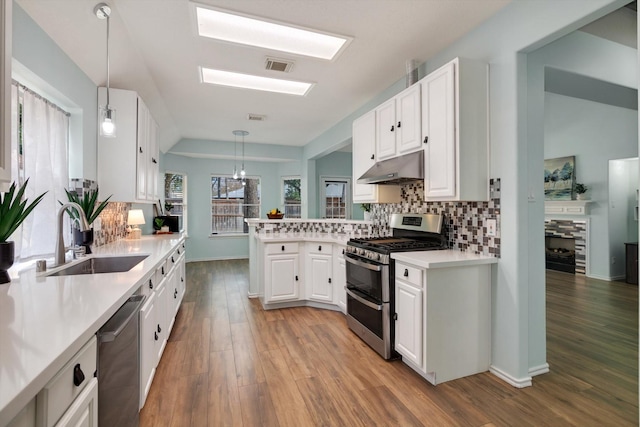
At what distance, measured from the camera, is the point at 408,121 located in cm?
277

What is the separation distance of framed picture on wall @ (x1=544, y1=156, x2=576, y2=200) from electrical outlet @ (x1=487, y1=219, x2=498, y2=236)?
4.63m

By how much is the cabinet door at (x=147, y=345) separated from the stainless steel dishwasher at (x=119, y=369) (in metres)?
0.32

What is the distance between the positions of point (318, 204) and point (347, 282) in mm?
4690

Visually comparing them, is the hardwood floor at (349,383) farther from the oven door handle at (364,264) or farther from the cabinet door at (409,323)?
the oven door handle at (364,264)

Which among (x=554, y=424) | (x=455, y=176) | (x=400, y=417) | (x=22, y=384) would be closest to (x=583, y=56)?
(x=455, y=176)

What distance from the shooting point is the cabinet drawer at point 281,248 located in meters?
3.79

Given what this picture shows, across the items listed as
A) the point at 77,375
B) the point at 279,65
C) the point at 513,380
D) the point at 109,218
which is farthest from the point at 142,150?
the point at 513,380

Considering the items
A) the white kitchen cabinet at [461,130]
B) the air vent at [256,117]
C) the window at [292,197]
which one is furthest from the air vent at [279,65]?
the window at [292,197]

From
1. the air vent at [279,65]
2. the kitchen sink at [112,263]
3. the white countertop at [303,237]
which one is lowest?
the kitchen sink at [112,263]

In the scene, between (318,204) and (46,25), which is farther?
(318,204)

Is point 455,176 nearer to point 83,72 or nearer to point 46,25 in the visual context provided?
point 46,25

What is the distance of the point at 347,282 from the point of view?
3.21 m

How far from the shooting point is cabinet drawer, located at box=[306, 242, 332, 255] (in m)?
3.75

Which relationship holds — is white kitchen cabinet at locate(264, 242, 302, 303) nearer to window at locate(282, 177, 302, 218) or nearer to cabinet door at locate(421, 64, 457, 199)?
cabinet door at locate(421, 64, 457, 199)
